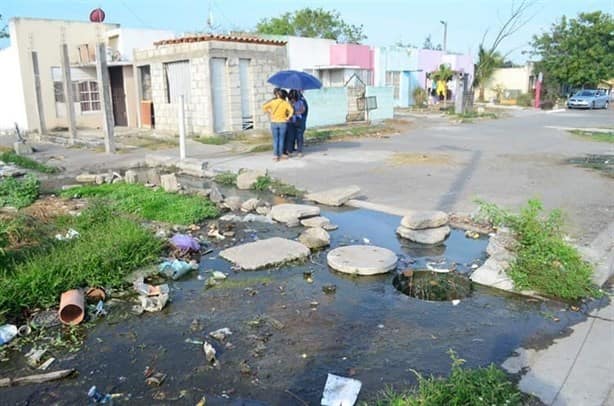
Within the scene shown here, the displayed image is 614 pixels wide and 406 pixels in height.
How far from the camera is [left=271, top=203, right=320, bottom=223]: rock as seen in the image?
6836 mm

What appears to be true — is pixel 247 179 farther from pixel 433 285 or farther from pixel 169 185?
pixel 433 285

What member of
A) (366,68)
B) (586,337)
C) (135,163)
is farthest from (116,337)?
(366,68)

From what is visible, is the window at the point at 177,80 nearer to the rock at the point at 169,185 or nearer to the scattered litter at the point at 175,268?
the rock at the point at 169,185

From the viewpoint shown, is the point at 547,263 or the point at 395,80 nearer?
the point at 547,263

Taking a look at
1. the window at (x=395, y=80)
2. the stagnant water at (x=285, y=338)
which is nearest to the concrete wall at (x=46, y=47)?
the window at (x=395, y=80)

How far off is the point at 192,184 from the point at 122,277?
4967 millimetres

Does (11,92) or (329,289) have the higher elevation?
(11,92)

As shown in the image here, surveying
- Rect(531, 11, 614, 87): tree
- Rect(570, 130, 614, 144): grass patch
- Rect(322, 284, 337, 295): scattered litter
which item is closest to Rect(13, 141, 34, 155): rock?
Rect(322, 284, 337, 295): scattered litter

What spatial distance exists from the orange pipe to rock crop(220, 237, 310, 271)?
5.36 feet

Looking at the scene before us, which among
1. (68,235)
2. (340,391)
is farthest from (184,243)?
(340,391)

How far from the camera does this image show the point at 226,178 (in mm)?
9711

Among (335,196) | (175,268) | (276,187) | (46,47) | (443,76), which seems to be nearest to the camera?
(175,268)

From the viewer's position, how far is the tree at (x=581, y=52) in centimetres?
4194

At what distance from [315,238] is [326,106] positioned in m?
15.6
